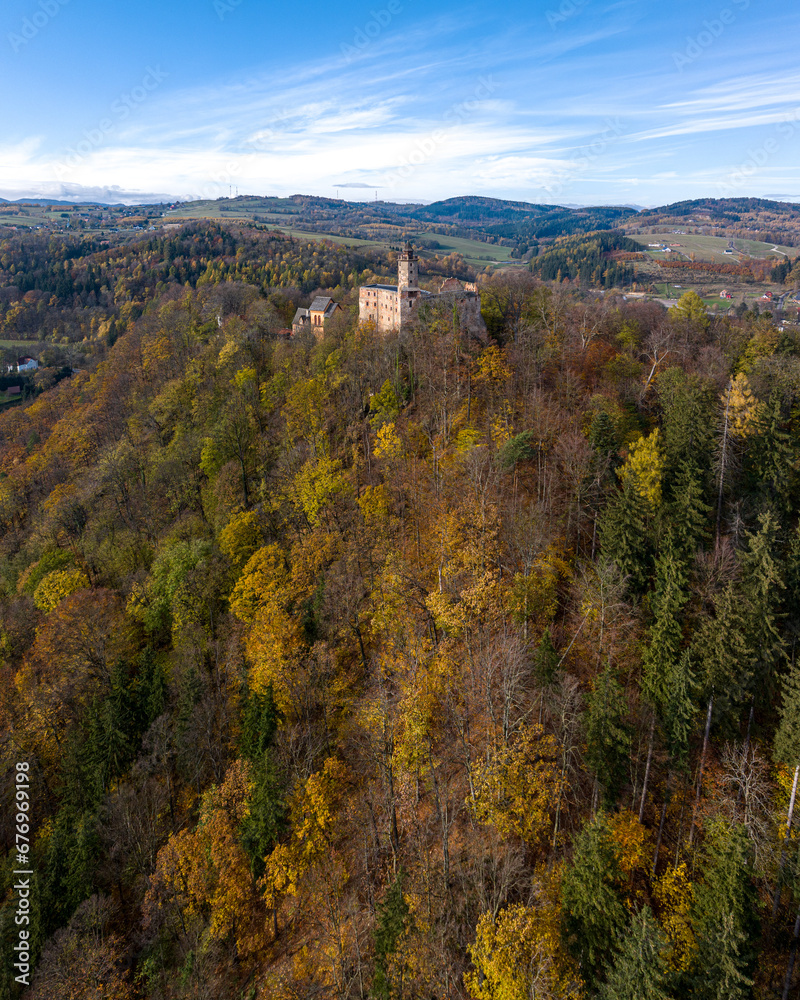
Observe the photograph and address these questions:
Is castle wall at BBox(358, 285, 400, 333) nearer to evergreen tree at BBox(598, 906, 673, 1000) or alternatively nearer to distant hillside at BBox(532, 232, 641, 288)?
evergreen tree at BBox(598, 906, 673, 1000)

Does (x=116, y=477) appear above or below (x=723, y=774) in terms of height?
above

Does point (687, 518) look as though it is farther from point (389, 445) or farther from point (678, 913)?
point (389, 445)

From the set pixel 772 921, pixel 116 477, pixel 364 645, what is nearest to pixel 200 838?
pixel 364 645

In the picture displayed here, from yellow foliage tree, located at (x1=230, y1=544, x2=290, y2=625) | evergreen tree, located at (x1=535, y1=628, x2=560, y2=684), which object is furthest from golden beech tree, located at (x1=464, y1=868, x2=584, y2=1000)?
yellow foliage tree, located at (x1=230, y1=544, x2=290, y2=625)

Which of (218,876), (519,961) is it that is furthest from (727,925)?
(218,876)

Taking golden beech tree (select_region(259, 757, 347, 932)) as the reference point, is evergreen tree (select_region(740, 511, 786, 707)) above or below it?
above

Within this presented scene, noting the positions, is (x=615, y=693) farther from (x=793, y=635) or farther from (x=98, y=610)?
(x=98, y=610)
